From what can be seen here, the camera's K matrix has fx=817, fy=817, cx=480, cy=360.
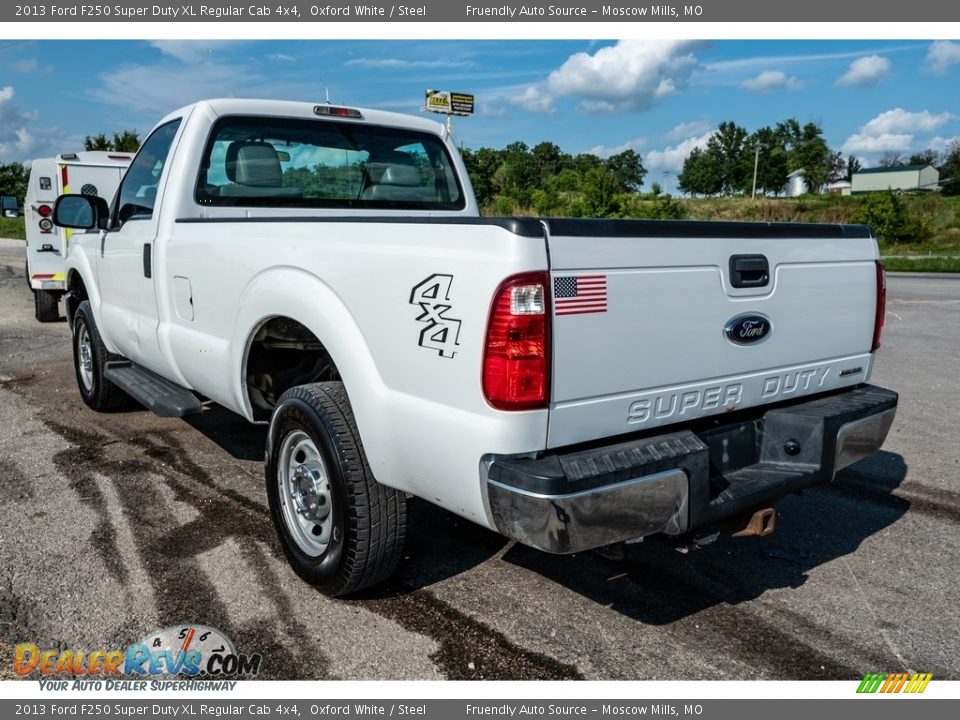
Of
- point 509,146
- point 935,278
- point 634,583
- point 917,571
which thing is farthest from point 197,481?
point 509,146

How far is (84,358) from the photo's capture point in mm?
6641

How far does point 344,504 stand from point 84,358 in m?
4.44

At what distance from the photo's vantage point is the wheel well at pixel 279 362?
3.75 m

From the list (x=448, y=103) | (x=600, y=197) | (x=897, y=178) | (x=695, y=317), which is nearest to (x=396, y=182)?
(x=695, y=317)

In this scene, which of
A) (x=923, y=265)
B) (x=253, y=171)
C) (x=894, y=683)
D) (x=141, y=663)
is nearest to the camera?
(x=894, y=683)

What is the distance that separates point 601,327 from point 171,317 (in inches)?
112

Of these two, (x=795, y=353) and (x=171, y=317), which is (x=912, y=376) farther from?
(x=171, y=317)

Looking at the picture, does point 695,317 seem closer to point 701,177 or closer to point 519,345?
point 519,345

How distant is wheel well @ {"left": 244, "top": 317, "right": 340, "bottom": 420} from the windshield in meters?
0.99

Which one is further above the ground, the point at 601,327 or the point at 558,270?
the point at 558,270

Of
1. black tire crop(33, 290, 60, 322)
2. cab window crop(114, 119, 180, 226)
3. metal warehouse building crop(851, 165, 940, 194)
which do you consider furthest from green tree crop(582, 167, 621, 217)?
metal warehouse building crop(851, 165, 940, 194)

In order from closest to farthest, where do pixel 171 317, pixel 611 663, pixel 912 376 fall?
pixel 611 663 → pixel 171 317 → pixel 912 376

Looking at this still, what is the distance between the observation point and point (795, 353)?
3.33 meters

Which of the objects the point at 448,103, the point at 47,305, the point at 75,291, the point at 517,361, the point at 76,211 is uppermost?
the point at 448,103
